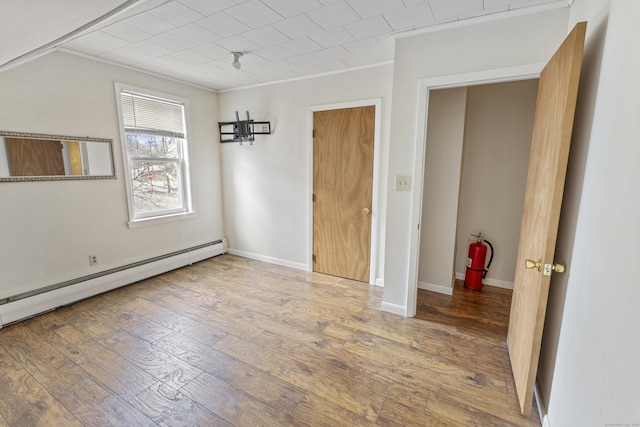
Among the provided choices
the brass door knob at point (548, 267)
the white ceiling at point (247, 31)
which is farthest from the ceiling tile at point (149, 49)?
the brass door knob at point (548, 267)

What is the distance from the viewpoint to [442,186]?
2986 mm

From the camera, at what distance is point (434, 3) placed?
6.19 feet

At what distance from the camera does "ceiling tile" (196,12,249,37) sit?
6.75 feet

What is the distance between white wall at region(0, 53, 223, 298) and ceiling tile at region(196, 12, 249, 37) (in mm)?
1585

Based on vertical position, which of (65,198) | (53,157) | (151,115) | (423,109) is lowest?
(65,198)

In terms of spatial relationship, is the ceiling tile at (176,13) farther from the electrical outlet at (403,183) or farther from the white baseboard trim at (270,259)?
the white baseboard trim at (270,259)

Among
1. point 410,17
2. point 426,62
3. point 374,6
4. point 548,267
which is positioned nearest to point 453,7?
point 410,17

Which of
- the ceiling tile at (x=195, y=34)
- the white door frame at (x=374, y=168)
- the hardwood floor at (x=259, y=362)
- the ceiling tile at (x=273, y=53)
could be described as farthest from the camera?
the white door frame at (x=374, y=168)

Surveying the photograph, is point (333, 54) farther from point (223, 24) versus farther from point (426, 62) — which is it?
Result: point (223, 24)

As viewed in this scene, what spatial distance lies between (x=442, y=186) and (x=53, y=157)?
3812 millimetres

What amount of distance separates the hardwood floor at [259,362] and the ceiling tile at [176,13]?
96.6 inches

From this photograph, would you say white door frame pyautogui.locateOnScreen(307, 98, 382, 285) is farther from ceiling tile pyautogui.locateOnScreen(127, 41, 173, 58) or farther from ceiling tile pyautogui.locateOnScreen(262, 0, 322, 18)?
ceiling tile pyautogui.locateOnScreen(127, 41, 173, 58)

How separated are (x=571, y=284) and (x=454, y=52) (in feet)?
5.90

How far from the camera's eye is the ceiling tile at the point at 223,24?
2.06 m
